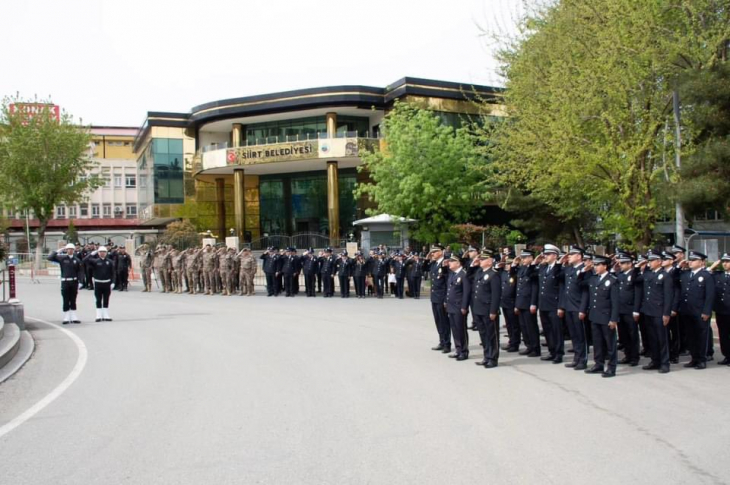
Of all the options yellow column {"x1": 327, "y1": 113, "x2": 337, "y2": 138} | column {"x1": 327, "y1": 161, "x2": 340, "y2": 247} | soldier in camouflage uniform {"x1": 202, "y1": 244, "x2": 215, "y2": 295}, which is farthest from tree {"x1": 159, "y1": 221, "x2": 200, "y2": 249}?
yellow column {"x1": 327, "y1": 113, "x2": 337, "y2": 138}

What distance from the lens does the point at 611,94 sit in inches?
703

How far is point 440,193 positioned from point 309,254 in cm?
765

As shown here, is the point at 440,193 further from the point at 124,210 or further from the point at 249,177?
the point at 124,210

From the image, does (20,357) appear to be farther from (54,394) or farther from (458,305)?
(458,305)

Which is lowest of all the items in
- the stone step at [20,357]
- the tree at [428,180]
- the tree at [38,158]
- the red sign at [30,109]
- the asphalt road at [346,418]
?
the asphalt road at [346,418]

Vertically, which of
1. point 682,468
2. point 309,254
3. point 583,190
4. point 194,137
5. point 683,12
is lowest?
point 682,468

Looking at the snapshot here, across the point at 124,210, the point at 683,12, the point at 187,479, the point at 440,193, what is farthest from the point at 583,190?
the point at 124,210

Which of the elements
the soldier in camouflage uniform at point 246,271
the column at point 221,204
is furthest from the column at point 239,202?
the soldier in camouflage uniform at point 246,271

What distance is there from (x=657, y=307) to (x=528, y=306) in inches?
81.5

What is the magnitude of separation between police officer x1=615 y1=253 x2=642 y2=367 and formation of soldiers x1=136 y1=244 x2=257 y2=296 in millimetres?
16615

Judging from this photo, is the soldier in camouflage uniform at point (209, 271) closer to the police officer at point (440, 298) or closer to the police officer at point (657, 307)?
the police officer at point (440, 298)

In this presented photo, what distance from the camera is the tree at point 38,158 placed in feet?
154

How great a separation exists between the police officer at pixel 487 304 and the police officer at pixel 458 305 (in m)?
0.16

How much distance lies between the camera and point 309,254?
24766 millimetres
